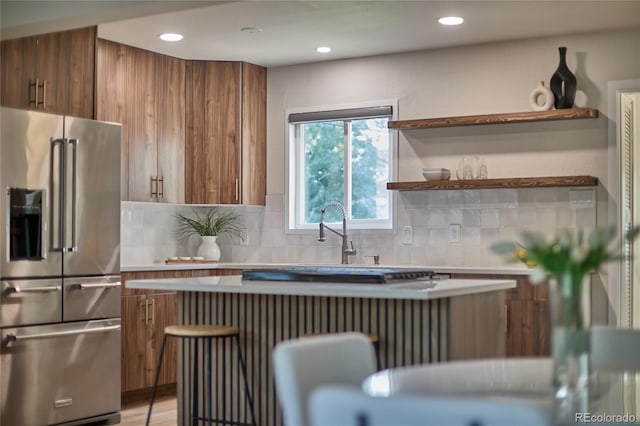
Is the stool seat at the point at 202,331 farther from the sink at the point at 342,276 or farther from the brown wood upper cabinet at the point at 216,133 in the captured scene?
the brown wood upper cabinet at the point at 216,133

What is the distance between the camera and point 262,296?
13.6ft

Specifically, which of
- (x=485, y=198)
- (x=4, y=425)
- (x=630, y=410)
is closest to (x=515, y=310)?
(x=485, y=198)

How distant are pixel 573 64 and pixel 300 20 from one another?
1.77 meters

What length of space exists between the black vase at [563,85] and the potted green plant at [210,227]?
259 cm

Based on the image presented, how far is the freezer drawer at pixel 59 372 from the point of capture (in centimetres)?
470

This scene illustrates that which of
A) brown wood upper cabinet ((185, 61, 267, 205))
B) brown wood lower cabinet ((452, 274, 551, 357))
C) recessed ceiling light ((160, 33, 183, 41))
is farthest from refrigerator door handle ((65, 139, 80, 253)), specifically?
brown wood lower cabinet ((452, 274, 551, 357))

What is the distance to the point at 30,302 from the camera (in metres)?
4.79

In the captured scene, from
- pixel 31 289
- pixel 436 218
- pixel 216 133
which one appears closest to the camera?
pixel 31 289

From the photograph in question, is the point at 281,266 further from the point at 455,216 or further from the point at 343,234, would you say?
the point at 455,216

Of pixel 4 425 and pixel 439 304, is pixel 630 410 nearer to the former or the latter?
pixel 439 304

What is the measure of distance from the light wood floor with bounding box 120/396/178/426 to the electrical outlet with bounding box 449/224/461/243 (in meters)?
2.11

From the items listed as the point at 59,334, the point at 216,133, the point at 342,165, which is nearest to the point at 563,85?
the point at 342,165

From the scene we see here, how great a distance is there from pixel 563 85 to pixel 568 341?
4203mm

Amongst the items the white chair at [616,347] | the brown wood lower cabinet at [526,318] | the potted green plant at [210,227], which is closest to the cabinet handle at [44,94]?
the potted green plant at [210,227]
